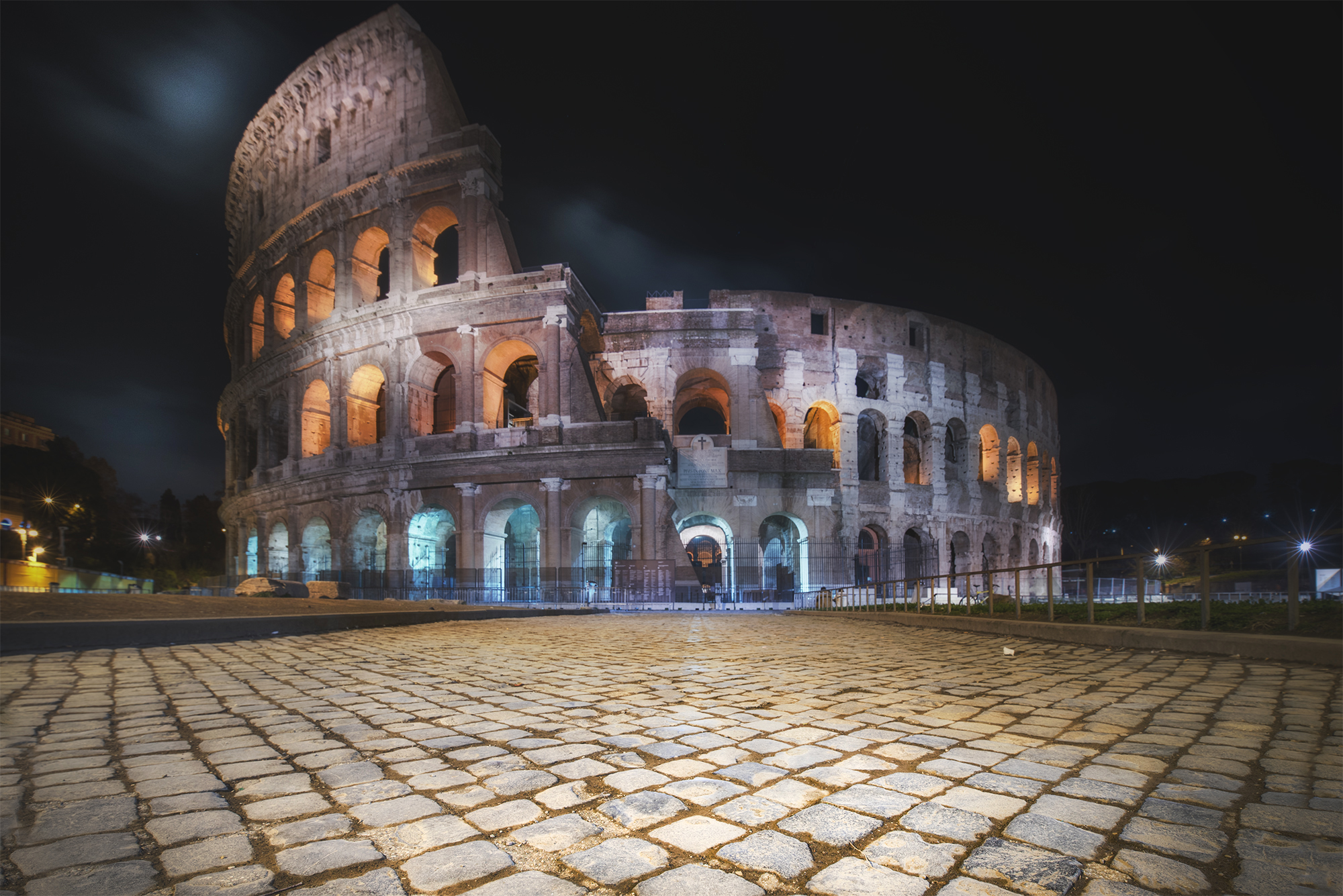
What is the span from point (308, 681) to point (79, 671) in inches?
74.2

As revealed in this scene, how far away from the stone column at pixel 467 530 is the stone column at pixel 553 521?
2480mm

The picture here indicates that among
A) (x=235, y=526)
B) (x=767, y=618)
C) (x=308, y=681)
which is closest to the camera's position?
(x=308, y=681)

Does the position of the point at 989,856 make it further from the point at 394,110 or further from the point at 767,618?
the point at 394,110

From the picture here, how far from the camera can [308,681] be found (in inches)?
178

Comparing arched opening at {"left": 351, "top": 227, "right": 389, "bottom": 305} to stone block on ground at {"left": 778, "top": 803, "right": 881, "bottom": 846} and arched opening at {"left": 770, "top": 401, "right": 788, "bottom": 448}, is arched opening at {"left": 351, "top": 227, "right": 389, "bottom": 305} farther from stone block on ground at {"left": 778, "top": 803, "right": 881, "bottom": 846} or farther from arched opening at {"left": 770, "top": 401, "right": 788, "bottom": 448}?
stone block on ground at {"left": 778, "top": 803, "right": 881, "bottom": 846}

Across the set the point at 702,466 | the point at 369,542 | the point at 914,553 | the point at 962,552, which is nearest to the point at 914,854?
the point at 702,466

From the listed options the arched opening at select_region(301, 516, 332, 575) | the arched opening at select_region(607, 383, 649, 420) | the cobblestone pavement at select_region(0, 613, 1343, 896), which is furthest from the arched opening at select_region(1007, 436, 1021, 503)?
the cobblestone pavement at select_region(0, 613, 1343, 896)

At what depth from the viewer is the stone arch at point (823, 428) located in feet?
91.3

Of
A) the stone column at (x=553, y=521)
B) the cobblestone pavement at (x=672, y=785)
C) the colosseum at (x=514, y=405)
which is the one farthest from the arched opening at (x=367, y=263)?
the cobblestone pavement at (x=672, y=785)

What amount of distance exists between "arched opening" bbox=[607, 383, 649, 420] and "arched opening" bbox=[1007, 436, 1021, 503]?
17481 millimetres

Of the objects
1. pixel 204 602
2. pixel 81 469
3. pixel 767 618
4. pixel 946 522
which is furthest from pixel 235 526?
pixel 946 522

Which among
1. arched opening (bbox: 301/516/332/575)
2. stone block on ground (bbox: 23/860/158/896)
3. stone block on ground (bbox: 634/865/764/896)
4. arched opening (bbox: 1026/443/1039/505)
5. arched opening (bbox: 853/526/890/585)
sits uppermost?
arched opening (bbox: 1026/443/1039/505)

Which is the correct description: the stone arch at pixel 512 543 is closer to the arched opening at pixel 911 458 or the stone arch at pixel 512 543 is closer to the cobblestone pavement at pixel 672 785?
the cobblestone pavement at pixel 672 785

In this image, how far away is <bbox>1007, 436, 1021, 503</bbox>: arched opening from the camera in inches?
1267
